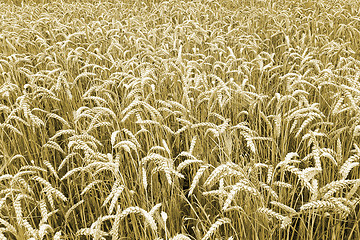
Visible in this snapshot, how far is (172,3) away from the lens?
560 centimetres

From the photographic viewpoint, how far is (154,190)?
169 cm

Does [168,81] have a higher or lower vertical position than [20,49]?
lower

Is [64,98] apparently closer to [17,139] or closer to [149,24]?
[17,139]

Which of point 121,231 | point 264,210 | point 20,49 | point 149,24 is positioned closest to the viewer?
point 264,210

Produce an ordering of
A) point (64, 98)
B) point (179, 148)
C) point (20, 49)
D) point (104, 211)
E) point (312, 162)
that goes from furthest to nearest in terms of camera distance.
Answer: point (20, 49)
point (64, 98)
point (179, 148)
point (312, 162)
point (104, 211)

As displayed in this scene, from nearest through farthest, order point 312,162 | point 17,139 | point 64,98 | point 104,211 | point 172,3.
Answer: point 104,211 → point 312,162 → point 17,139 → point 64,98 → point 172,3

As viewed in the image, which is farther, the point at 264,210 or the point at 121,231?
the point at 121,231

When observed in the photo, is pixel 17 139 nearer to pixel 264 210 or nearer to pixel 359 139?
pixel 264 210

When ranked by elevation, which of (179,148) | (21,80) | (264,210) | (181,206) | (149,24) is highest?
(149,24)

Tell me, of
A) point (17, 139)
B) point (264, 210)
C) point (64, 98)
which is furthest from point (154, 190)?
point (64, 98)

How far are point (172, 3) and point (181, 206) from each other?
15.1ft

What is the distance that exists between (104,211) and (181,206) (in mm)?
A: 382

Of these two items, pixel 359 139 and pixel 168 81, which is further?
pixel 168 81

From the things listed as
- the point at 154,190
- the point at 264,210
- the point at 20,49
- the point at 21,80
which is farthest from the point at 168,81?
the point at 20,49
